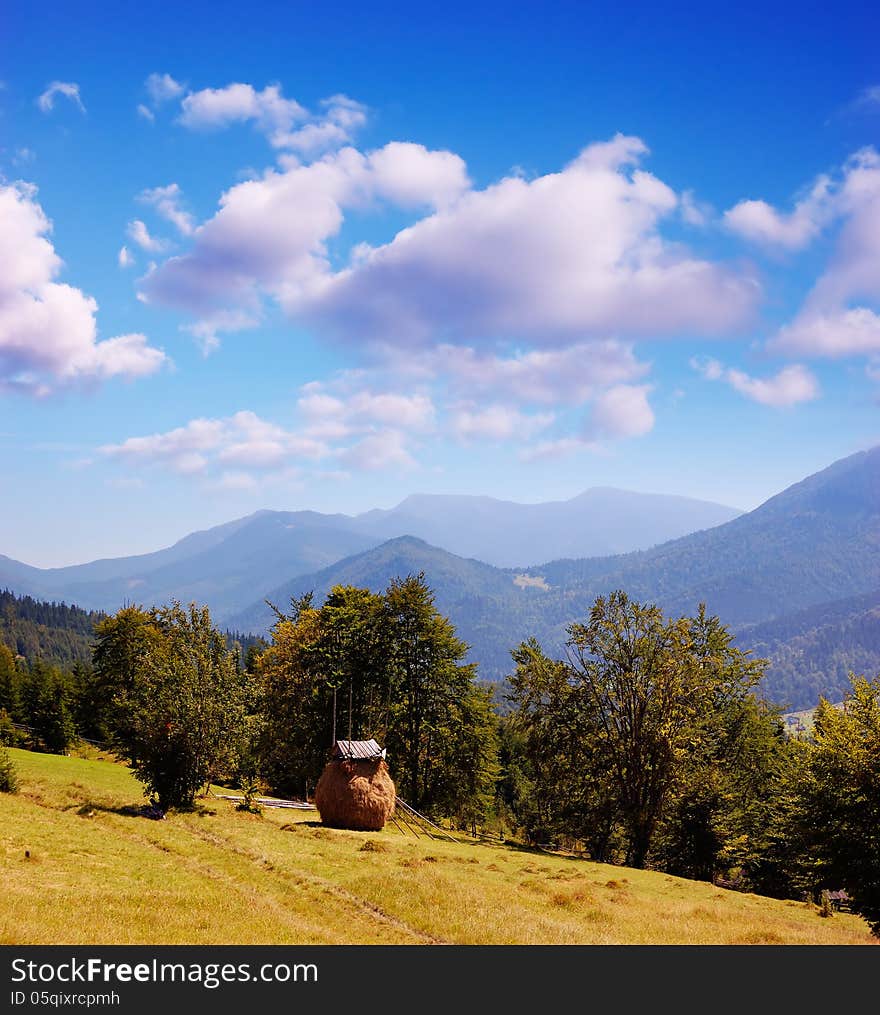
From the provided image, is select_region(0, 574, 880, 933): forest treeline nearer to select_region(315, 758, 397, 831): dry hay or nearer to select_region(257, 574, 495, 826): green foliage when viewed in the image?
select_region(257, 574, 495, 826): green foliage

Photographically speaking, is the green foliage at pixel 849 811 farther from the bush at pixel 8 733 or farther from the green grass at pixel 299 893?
the bush at pixel 8 733

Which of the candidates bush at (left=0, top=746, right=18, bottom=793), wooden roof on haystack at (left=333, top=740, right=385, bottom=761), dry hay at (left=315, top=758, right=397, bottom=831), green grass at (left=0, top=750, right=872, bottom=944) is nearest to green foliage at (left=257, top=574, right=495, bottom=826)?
dry hay at (left=315, top=758, right=397, bottom=831)

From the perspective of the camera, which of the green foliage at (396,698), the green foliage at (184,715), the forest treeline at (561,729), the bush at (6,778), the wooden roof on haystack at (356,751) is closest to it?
the forest treeline at (561,729)

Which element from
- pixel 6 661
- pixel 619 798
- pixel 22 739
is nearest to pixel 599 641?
pixel 619 798

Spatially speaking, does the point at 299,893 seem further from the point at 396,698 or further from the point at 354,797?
the point at 396,698

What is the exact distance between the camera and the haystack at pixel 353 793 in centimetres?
4091

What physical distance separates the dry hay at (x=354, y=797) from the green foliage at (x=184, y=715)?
6824mm

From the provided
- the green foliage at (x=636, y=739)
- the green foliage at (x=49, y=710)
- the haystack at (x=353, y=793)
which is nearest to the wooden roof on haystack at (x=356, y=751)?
the haystack at (x=353, y=793)

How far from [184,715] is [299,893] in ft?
54.6

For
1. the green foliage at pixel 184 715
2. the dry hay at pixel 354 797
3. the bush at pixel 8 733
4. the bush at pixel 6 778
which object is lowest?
the bush at pixel 8 733

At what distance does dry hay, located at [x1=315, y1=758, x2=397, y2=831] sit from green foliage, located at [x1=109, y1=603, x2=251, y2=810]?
682 centimetres

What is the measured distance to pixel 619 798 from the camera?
4912 cm
